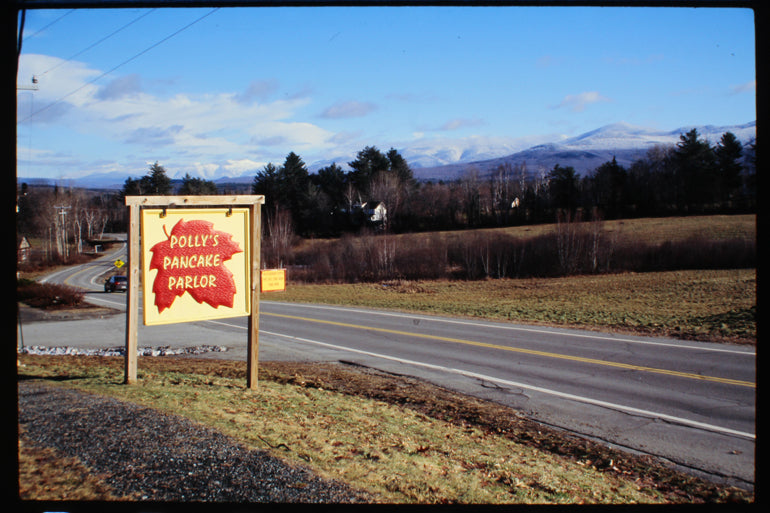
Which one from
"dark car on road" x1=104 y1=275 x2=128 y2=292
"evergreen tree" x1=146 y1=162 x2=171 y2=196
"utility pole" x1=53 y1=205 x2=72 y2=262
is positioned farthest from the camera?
"dark car on road" x1=104 y1=275 x2=128 y2=292

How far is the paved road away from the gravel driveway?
4080 mm

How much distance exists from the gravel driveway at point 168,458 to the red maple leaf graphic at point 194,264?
187 centimetres

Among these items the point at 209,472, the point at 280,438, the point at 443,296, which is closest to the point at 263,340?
the point at 280,438

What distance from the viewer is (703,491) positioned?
4.60 meters

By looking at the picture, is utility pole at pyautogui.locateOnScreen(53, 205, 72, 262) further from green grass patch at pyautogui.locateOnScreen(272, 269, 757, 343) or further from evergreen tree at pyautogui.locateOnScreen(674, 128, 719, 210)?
evergreen tree at pyautogui.locateOnScreen(674, 128, 719, 210)

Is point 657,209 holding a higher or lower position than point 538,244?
higher

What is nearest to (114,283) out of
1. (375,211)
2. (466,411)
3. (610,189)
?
(375,211)

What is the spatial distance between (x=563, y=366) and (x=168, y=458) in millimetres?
8259

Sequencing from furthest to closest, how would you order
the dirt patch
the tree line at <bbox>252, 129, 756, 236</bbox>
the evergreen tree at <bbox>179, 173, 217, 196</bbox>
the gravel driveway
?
the evergreen tree at <bbox>179, 173, 217, 196</bbox>
the tree line at <bbox>252, 129, 756, 236</bbox>
the dirt patch
the gravel driveway

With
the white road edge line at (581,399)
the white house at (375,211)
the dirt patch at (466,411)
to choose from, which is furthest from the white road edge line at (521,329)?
the white house at (375,211)

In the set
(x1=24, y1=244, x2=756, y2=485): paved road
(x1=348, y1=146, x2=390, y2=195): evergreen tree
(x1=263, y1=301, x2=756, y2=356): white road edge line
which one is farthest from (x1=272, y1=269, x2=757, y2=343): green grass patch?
(x1=348, y1=146, x2=390, y2=195): evergreen tree

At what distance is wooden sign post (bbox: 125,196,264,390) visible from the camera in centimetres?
689

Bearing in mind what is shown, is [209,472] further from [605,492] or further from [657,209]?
[657,209]

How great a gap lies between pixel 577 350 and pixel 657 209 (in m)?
26.6
